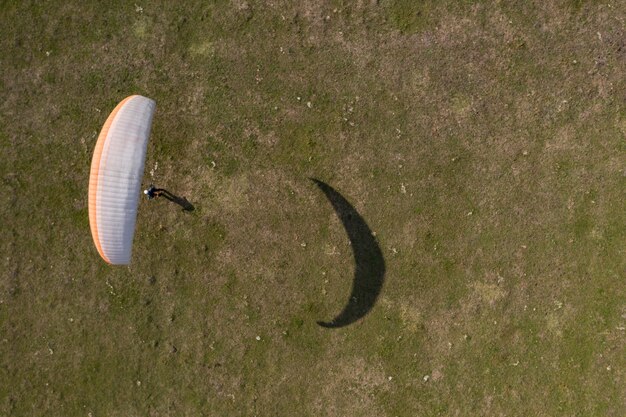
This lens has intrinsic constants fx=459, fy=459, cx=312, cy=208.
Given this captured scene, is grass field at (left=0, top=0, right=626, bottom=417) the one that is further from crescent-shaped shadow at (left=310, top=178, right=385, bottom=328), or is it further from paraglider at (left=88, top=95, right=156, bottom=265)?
paraglider at (left=88, top=95, right=156, bottom=265)

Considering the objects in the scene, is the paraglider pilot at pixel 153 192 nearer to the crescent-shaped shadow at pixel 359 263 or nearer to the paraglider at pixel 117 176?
the paraglider at pixel 117 176

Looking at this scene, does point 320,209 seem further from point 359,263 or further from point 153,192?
point 153,192

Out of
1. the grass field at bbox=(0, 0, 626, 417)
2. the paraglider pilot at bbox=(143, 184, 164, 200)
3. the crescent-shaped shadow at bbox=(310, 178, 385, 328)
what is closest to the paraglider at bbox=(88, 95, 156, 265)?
the paraglider pilot at bbox=(143, 184, 164, 200)

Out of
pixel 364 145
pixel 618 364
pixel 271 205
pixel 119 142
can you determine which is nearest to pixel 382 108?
pixel 364 145

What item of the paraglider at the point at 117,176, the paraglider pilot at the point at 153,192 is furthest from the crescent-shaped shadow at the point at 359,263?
the paraglider at the point at 117,176

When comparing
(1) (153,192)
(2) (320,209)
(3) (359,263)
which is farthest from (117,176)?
(3) (359,263)
